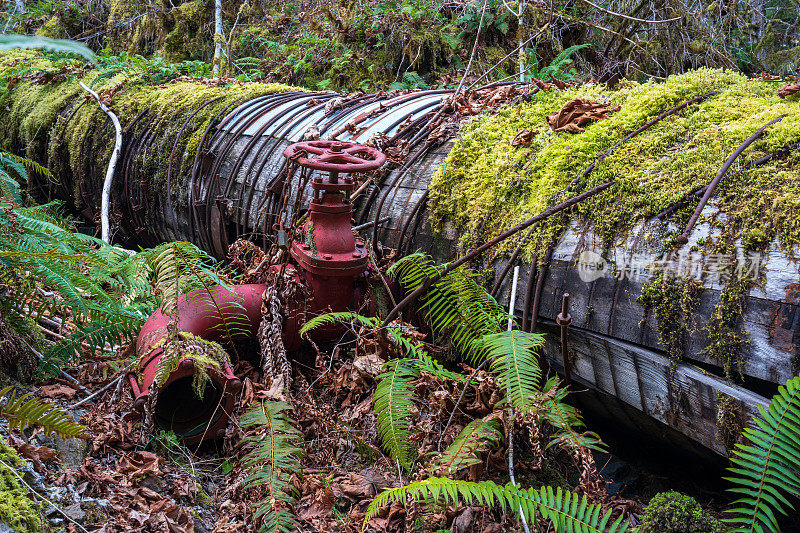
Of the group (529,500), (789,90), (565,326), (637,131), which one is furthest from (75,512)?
(789,90)

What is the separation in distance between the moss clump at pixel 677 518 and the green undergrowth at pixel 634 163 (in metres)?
1.05

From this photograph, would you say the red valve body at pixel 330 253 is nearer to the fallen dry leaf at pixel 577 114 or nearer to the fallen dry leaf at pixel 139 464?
the fallen dry leaf at pixel 139 464

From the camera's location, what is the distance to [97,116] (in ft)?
21.9

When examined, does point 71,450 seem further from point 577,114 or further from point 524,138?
point 577,114

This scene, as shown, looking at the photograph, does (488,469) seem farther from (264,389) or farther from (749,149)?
(749,149)

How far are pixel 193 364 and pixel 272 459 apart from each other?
626 mm

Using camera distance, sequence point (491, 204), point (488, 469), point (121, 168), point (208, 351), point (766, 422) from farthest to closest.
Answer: point (121, 168) < point (491, 204) < point (208, 351) < point (488, 469) < point (766, 422)

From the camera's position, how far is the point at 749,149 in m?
2.47

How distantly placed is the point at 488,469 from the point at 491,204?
1.43 meters

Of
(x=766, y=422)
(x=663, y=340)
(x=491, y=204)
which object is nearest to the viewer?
(x=766, y=422)

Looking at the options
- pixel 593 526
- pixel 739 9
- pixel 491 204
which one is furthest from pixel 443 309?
pixel 739 9

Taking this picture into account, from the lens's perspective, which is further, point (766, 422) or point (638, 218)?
point (638, 218)

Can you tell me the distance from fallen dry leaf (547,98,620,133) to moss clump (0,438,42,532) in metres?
3.00

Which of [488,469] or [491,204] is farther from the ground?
[491,204]
